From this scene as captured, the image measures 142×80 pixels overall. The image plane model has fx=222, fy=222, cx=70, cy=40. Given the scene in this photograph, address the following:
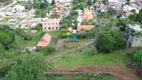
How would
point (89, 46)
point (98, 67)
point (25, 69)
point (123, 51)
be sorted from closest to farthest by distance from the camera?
point (25, 69) → point (98, 67) → point (123, 51) → point (89, 46)

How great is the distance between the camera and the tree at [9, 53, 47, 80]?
16.6 m

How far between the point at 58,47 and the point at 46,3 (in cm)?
2697

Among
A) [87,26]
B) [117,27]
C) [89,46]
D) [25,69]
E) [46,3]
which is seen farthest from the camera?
[46,3]

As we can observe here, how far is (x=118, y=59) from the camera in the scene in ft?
70.5

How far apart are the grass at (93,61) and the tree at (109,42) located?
752mm

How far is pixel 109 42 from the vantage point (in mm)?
23375

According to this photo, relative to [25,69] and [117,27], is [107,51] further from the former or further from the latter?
[25,69]

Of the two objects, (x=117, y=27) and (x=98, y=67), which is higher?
(x=117, y=27)

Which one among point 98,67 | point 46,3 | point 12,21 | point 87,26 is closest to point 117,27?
point 98,67

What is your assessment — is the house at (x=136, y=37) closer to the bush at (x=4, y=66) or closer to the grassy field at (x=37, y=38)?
the grassy field at (x=37, y=38)

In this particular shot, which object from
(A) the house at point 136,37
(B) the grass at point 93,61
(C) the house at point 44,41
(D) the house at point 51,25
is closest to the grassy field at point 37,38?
(C) the house at point 44,41

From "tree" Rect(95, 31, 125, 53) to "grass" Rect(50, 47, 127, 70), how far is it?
0.75 m

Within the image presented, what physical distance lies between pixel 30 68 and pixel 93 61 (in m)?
7.18

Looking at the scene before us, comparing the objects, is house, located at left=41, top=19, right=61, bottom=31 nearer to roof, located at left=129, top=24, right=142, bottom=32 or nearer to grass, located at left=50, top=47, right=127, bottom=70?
grass, located at left=50, top=47, right=127, bottom=70
